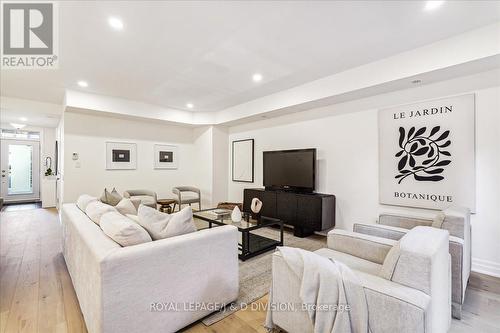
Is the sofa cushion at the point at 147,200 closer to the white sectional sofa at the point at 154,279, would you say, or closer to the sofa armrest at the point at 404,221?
the white sectional sofa at the point at 154,279

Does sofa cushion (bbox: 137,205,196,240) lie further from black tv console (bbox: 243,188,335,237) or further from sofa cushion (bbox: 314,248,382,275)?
black tv console (bbox: 243,188,335,237)

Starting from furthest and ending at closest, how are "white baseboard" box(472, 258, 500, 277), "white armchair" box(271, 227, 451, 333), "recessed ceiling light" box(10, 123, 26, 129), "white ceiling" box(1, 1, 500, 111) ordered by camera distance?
"recessed ceiling light" box(10, 123, 26, 129) → "white baseboard" box(472, 258, 500, 277) → "white ceiling" box(1, 1, 500, 111) → "white armchair" box(271, 227, 451, 333)

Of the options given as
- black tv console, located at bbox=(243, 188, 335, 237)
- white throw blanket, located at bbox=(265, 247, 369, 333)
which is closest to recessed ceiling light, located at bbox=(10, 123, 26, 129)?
black tv console, located at bbox=(243, 188, 335, 237)

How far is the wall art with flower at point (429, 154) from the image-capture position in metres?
2.88

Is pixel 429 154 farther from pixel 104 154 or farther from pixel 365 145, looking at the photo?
pixel 104 154

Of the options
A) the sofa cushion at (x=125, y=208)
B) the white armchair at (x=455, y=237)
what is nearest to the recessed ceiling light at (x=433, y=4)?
the white armchair at (x=455, y=237)

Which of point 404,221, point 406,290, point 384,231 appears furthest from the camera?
point 404,221

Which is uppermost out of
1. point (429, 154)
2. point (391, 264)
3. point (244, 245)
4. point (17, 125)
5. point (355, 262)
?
point (17, 125)

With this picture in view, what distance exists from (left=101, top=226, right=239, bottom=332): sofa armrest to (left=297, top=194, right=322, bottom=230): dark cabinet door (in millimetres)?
2137

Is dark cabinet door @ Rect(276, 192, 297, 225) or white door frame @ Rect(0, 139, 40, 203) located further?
white door frame @ Rect(0, 139, 40, 203)

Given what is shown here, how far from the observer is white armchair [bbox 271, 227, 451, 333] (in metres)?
1.18

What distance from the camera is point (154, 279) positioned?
1598 millimetres

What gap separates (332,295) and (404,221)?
206 cm
